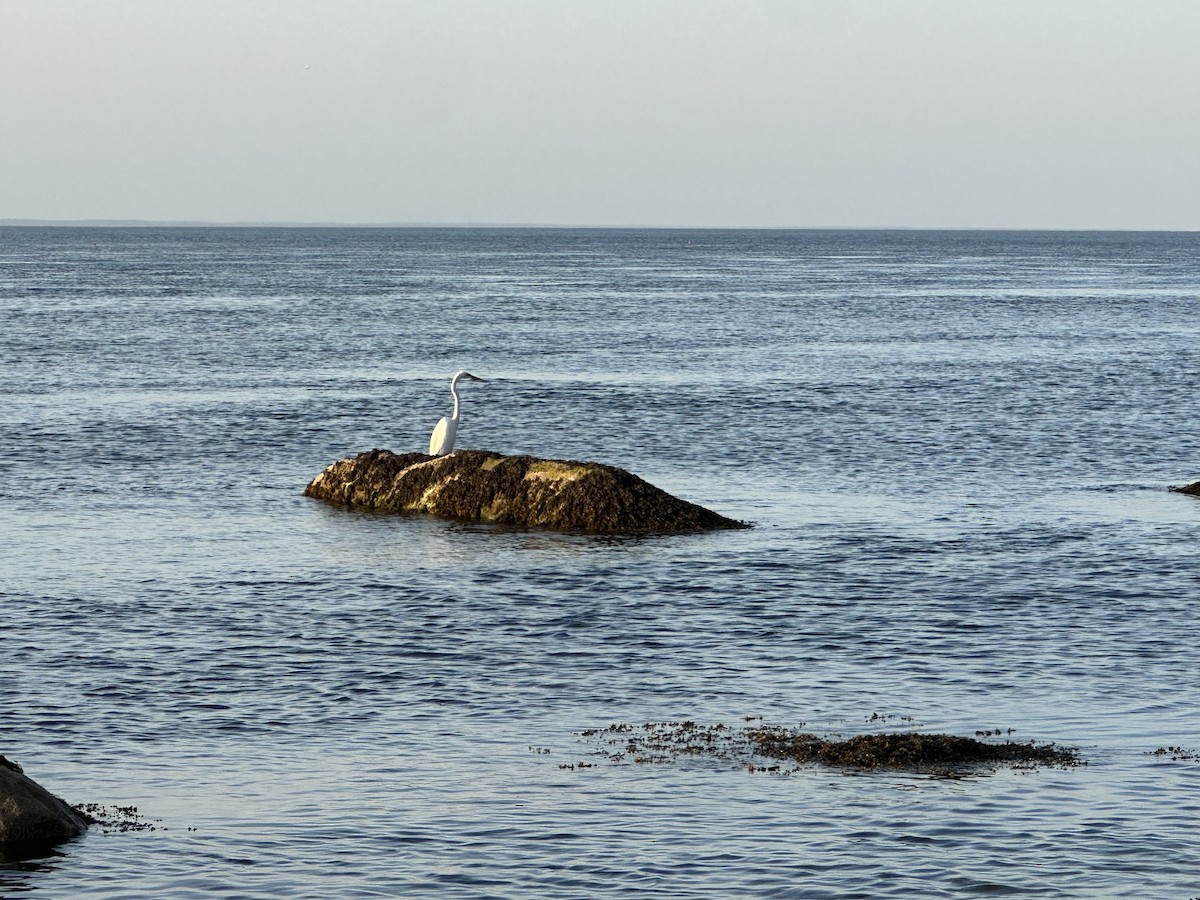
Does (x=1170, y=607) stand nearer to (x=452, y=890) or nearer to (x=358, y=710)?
(x=358, y=710)

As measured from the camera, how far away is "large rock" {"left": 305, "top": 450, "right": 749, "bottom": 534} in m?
31.6

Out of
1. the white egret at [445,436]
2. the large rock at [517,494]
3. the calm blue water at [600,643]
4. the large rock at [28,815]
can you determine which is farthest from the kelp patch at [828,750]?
the white egret at [445,436]

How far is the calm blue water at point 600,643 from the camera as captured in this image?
49.2 ft

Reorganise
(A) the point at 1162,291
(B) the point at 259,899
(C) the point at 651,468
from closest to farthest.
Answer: (B) the point at 259,899, (C) the point at 651,468, (A) the point at 1162,291

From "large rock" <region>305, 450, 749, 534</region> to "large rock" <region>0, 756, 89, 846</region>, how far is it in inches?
669

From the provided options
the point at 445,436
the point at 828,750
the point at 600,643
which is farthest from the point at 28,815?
the point at 445,436

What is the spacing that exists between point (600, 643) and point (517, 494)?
9883 millimetres

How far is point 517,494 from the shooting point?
107ft

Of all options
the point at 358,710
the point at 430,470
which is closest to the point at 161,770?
the point at 358,710

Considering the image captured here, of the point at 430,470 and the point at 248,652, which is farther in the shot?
the point at 430,470

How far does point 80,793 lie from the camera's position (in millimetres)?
16406

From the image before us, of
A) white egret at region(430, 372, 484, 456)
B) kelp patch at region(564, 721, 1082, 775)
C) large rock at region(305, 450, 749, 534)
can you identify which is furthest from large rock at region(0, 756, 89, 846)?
white egret at region(430, 372, 484, 456)

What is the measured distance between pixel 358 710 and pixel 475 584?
7.38 meters

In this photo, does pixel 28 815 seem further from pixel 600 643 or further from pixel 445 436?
pixel 445 436
